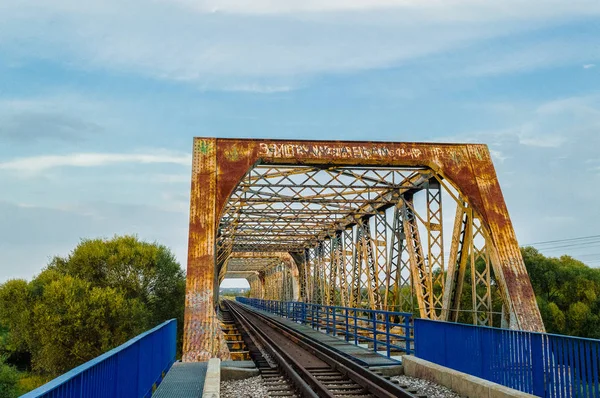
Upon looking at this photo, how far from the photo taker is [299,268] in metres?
47.6

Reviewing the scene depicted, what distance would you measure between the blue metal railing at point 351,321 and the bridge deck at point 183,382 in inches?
179

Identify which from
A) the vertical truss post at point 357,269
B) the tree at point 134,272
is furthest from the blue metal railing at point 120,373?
the tree at point 134,272

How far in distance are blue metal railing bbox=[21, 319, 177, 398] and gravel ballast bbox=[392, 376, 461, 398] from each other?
4.20m

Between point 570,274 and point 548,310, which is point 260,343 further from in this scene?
point 570,274

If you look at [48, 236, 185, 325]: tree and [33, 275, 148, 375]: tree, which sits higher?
[48, 236, 185, 325]: tree

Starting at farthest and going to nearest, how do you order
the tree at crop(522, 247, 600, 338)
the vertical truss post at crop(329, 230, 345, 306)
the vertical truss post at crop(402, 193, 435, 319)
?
the tree at crop(522, 247, 600, 338) → the vertical truss post at crop(329, 230, 345, 306) → the vertical truss post at crop(402, 193, 435, 319)

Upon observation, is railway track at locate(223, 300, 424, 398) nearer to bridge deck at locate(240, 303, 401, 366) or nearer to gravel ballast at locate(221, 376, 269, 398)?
gravel ballast at locate(221, 376, 269, 398)

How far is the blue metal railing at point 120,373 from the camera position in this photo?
438 cm

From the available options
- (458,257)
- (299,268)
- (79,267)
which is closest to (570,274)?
(299,268)

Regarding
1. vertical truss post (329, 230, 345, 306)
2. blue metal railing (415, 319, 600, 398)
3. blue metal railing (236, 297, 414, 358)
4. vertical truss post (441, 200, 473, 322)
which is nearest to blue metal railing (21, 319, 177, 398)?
blue metal railing (415, 319, 600, 398)

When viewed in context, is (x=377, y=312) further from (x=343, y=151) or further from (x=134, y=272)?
(x=134, y=272)

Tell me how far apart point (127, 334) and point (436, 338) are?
84.6ft

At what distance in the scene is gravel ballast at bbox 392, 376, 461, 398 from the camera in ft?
28.8

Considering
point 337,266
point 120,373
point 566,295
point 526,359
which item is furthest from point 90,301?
point 566,295
